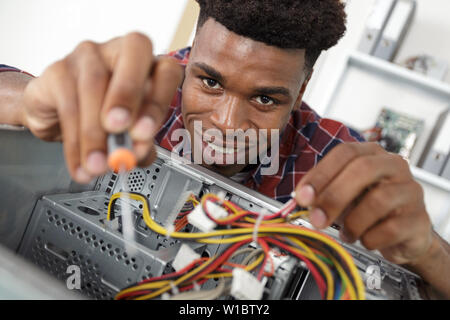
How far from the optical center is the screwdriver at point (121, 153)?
284mm

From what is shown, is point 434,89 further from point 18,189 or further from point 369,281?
point 18,189

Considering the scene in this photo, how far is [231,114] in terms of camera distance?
0.77m

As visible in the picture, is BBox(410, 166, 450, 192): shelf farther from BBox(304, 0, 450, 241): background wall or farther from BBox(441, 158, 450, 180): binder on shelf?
BBox(304, 0, 450, 241): background wall

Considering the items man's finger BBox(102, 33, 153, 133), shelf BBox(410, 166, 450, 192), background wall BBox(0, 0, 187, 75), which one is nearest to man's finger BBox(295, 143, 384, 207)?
man's finger BBox(102, 33, 153, 133)

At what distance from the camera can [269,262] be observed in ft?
1.33

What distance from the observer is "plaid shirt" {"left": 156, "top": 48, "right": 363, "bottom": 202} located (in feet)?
3.31

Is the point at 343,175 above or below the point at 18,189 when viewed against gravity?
above

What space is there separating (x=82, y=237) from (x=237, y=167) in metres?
0.55

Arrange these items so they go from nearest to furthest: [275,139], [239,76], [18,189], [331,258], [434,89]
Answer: [331,258] < [18,189] < [239,76] < [275,139] < [434,89]

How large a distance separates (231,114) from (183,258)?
432 mm

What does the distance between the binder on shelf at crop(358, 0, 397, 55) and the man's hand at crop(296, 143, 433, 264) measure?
136 centimetres

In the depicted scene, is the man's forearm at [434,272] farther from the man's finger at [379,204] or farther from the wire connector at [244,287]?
the wire connector at [244,287]
